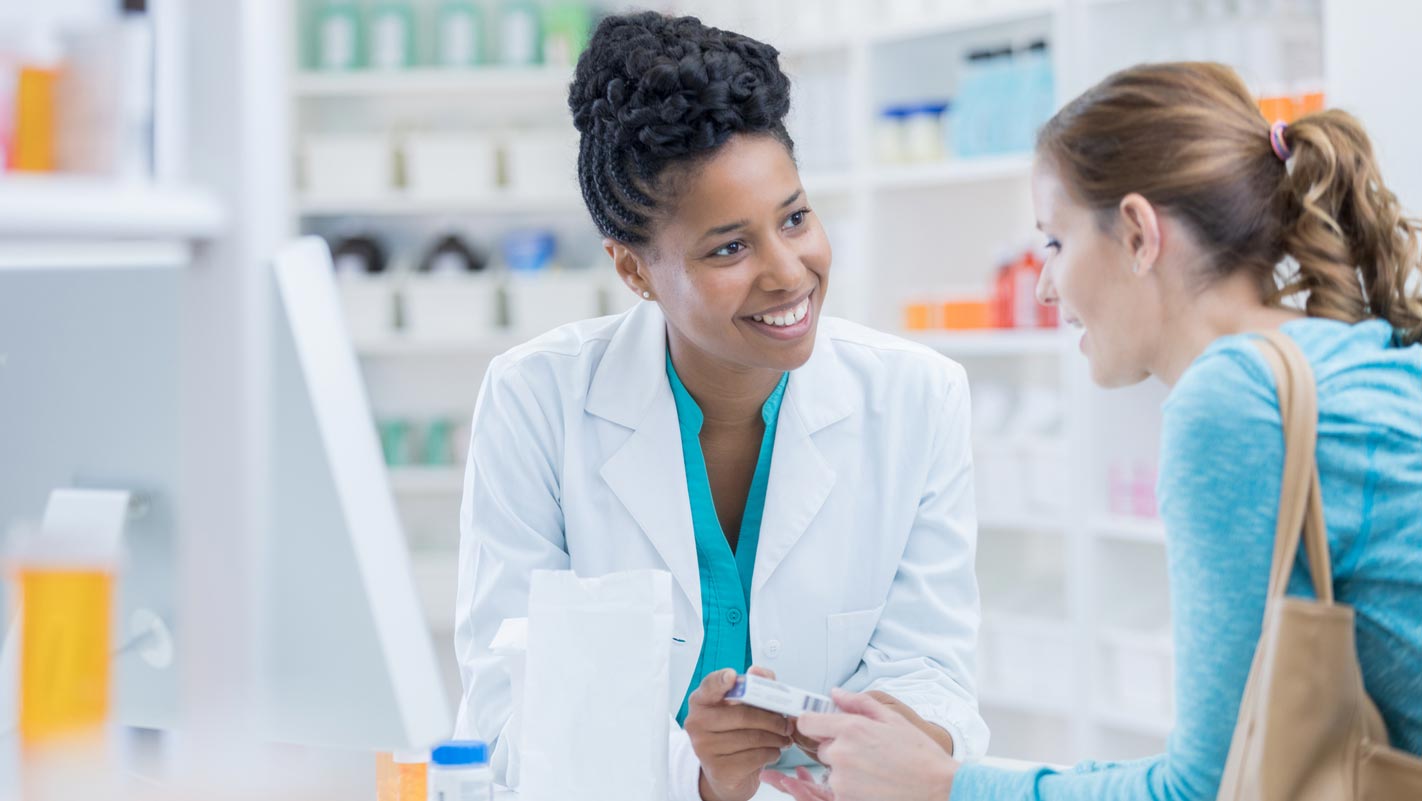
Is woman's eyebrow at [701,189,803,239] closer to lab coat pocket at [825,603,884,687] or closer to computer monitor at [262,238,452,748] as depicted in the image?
lab coat pocket at [825,603,884,687]

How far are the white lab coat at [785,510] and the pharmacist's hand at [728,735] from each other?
0.22 metres

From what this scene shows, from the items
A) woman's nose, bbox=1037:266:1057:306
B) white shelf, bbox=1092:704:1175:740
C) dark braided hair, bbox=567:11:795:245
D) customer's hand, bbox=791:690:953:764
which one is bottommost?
white shelf, bbox=1092:704:1175:740

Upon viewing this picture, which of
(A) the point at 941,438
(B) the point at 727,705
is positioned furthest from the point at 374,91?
(B) the point at 727,705

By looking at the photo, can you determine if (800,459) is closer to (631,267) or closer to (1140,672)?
(631,267)

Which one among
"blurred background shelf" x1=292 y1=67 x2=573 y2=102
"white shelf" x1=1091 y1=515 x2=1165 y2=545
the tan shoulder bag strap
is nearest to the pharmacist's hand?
the tan shoulder bag strap

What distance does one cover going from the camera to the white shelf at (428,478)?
398cm

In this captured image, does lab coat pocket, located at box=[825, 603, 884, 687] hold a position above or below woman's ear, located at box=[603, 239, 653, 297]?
below

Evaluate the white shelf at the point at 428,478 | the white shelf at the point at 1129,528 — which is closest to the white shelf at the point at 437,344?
the white shelf at the point at 428,478

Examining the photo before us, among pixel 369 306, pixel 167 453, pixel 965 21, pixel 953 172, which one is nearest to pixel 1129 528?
pixel 953 172

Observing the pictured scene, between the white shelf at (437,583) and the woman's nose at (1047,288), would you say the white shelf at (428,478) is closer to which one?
the white shelf at (437,583)

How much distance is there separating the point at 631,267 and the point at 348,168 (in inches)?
107

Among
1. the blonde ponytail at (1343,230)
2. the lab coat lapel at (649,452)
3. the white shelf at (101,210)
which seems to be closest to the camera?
the white shelf at (101,210)

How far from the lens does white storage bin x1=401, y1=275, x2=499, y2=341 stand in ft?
12.9

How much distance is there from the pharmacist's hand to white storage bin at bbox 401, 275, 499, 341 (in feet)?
9.43
